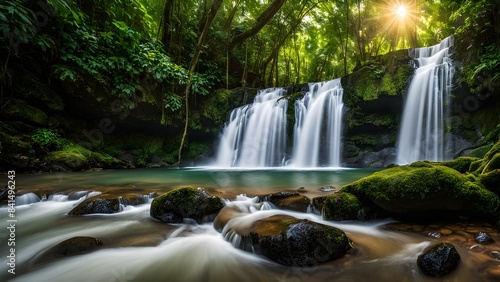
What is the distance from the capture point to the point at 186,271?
7.59 ft

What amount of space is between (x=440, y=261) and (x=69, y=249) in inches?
138

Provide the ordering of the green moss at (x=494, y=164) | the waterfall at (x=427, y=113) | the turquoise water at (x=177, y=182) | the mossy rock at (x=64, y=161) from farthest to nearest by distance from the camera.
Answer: the waterfall at (x=427, y=113)
the mossy rock at (x=64, y=161)
the turquoise water at (x=177, y=182)
the green moss at (x=494, y=164)

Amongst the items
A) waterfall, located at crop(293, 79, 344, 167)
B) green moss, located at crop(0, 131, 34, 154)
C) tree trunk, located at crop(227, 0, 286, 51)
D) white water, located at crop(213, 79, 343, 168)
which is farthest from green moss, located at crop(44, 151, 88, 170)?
tree trunk, located at crop(227, 0, 286, 51)

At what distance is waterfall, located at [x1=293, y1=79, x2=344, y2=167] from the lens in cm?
1138

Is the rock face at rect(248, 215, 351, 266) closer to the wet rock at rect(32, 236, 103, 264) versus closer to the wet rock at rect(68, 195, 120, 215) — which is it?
the wet rock at rect(32, 236, 103, 264)

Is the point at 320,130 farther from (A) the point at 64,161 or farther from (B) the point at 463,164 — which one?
(A) the point at 64,161

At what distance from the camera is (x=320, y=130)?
11.6 m

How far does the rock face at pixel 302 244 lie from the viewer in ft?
7.11

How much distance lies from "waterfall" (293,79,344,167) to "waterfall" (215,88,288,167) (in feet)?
2.86

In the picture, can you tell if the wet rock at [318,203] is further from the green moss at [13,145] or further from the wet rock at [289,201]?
the green moss at [13,145]

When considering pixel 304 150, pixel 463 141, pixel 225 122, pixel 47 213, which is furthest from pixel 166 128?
pixel 463 141

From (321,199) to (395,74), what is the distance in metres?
9.18

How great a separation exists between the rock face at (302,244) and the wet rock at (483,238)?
1.22 metres

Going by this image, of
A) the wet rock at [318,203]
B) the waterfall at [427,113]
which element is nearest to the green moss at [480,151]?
the waterfall at [427,113]
